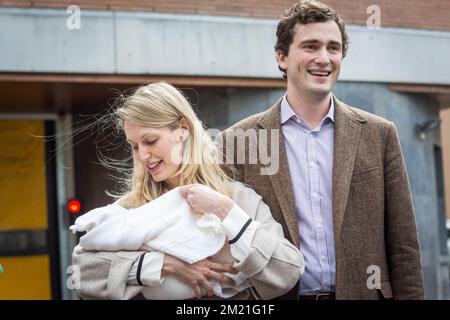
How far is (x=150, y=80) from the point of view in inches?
316

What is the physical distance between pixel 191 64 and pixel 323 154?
16.1ft

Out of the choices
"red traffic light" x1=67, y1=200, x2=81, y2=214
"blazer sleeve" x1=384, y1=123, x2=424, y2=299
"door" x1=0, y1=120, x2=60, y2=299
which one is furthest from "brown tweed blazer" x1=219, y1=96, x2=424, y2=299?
"door" x1=0, y1=120, x2=60, y2=299

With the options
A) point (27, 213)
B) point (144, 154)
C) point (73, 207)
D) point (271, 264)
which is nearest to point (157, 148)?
point (144, 154)

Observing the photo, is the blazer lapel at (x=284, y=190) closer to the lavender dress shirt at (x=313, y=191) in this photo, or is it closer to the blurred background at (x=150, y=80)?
the lavender dress shirt at (x=313, y=191)

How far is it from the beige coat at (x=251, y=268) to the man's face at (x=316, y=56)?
59cm

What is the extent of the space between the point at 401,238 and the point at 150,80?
513 centimetres

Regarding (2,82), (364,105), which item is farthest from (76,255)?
(364,105)

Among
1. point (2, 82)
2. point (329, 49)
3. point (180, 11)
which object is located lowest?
point (329, 49)

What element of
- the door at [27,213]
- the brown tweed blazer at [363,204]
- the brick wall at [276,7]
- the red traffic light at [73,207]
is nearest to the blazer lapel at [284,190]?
the brown tweed blazer at [363,204]

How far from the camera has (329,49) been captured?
3.12m

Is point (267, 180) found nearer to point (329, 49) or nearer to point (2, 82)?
point (329, 49)

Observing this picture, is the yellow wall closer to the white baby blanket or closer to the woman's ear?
the woman's ear

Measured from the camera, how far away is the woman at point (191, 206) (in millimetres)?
2766

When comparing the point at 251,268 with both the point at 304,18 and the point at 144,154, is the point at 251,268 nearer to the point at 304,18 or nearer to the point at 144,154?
the point at 144,154
